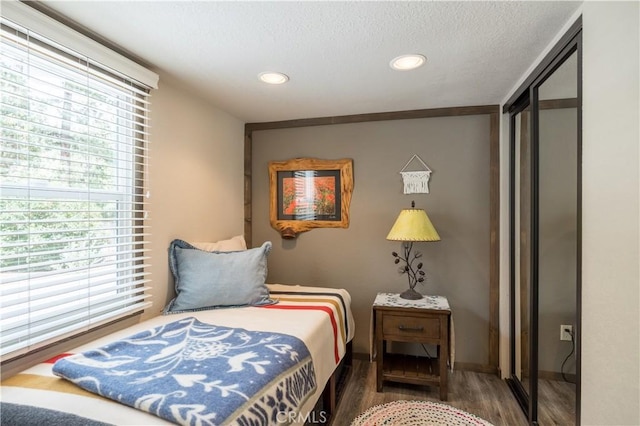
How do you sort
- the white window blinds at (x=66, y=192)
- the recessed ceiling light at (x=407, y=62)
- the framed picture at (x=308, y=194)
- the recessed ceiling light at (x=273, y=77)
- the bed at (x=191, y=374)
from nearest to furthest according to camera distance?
the bed at (x=191, y=374)
the white window blinds at (x=66, y=192)
the recessed ceiling light at (x=407, y=62)
the recessed ceiling light at (x=273, y=77)
the framed picture at (x=308, y=194)

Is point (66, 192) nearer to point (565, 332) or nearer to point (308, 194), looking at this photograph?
point (308, 194)

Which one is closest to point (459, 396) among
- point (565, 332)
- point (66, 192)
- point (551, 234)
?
→ point (565, 332)

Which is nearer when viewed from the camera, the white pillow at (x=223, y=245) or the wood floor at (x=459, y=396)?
the wood floor at (x=459, y=396)

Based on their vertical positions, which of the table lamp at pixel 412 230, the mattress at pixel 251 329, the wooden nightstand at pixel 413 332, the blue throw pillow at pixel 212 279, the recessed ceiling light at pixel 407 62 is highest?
the recessed ceiling light at pixel 407 62

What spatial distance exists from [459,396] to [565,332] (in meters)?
1.02

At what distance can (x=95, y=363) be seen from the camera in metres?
1.24

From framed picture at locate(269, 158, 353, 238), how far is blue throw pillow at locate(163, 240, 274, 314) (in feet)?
2.90

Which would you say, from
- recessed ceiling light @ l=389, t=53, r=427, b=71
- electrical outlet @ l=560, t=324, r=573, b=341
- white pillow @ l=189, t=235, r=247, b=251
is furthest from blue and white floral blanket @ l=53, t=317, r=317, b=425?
recessed ceiling light @ l=389, t=53, r=427, b=71

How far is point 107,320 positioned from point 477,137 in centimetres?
286

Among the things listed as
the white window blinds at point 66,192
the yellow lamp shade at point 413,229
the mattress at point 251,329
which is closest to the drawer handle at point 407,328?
the mattress at point 251,329

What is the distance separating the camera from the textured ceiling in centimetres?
133

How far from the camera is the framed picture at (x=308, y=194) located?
287 cm

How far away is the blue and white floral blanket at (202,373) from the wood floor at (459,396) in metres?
0.76

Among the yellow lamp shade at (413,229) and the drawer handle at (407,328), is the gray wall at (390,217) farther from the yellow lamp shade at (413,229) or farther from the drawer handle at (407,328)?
the drawer handle at (407,328)
